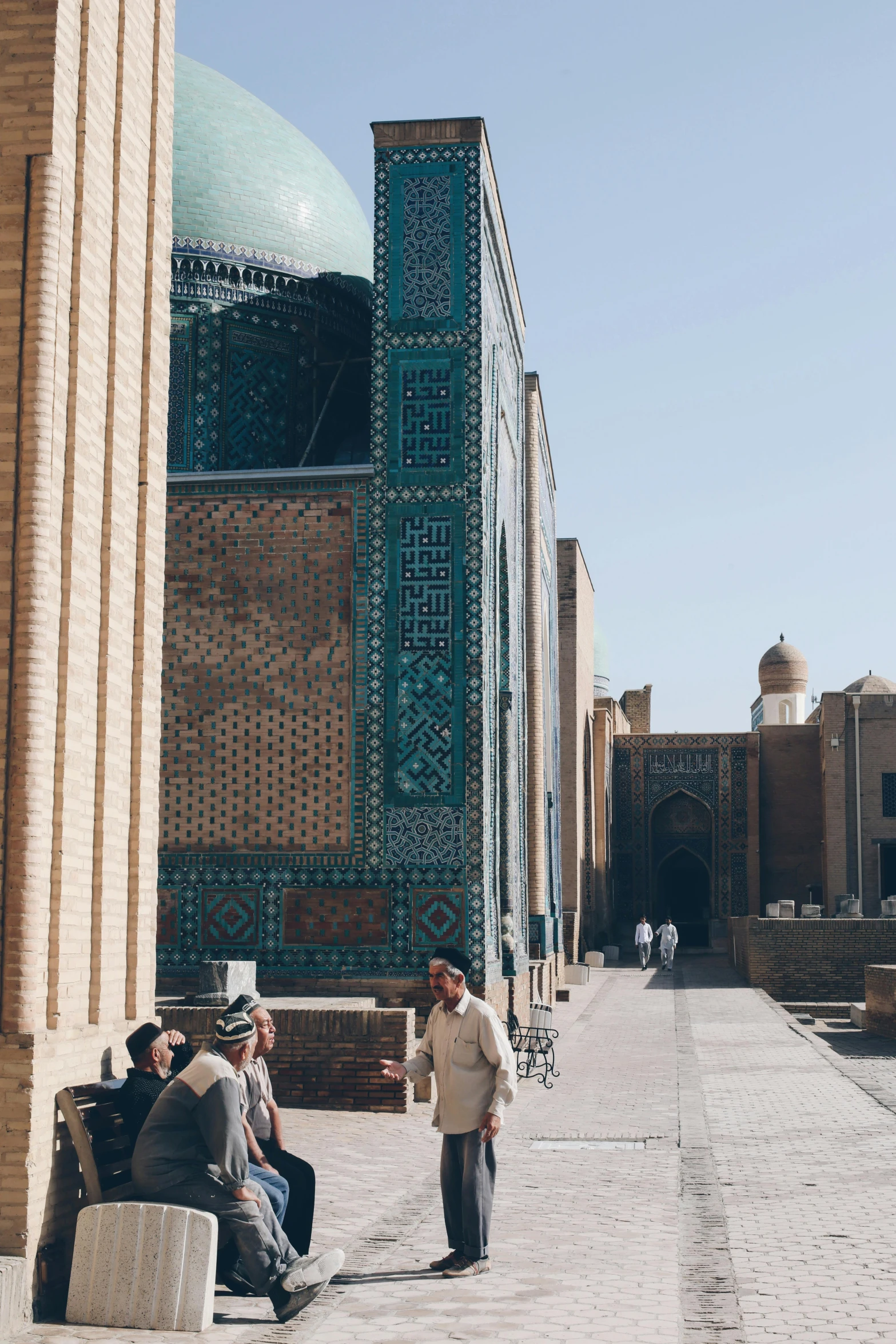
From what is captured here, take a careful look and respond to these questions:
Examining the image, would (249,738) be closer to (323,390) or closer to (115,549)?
(323,390)

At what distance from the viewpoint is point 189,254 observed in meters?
14.9

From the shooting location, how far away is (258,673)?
1189 centimetres

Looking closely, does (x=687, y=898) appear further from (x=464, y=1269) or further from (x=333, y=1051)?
(x=464, y=1269)

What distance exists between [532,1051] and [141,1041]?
6.58 m

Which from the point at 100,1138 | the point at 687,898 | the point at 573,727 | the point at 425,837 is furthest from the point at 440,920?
the point at 687,898

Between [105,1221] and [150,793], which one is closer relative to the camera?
[105,1221]

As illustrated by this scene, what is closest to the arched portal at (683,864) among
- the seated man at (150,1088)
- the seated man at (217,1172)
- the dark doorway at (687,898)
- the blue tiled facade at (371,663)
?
the dark doorway at (687,898)

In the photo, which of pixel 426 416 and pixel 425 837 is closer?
pixel 425 837

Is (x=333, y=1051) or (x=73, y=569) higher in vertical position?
(x=73, y=569)

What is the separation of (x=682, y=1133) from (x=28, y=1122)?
4.79 m

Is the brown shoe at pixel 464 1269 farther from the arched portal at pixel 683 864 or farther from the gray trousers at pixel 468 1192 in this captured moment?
the arched portal at pixel 683 864

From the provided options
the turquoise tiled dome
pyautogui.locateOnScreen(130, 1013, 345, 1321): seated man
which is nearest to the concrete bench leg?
pyautogui.locateOnScreen(130, 1013, 345, 1321): seated man

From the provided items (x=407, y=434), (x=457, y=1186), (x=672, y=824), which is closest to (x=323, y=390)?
(x=407, y=434)

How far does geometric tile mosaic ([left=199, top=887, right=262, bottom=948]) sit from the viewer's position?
1158 cm
